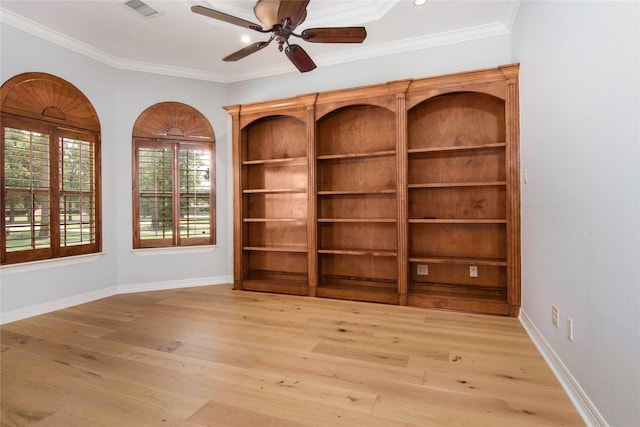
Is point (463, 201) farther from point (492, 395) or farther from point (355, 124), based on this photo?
point (492, 395)

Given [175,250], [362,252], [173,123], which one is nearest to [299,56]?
[362,252]

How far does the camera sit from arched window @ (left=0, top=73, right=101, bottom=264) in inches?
123

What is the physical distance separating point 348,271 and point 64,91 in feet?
12.7

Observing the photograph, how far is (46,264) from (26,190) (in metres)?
0.80

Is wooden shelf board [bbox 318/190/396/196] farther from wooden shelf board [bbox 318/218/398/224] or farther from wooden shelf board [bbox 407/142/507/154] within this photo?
wooden shelf board [bbox 407/142/507/154]

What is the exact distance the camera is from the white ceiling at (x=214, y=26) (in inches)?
121

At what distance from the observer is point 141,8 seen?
3080mm

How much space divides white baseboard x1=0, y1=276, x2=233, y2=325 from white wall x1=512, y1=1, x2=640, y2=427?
12.8 feet

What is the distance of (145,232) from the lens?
427 centimetres

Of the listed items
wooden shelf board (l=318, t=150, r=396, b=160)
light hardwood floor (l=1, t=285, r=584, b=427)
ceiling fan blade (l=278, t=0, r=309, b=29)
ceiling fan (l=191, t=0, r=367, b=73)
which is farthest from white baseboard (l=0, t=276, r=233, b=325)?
ceiling fan blade (l=278, t=0, r=309, b=29)

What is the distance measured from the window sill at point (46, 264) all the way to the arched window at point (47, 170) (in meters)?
0.05

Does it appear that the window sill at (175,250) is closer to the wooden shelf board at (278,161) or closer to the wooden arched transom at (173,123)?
the wooden shelf board at (278,161)

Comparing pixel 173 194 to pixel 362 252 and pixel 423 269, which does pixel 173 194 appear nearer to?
pixel 362 252

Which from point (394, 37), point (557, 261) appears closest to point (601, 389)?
point (557, 261)
